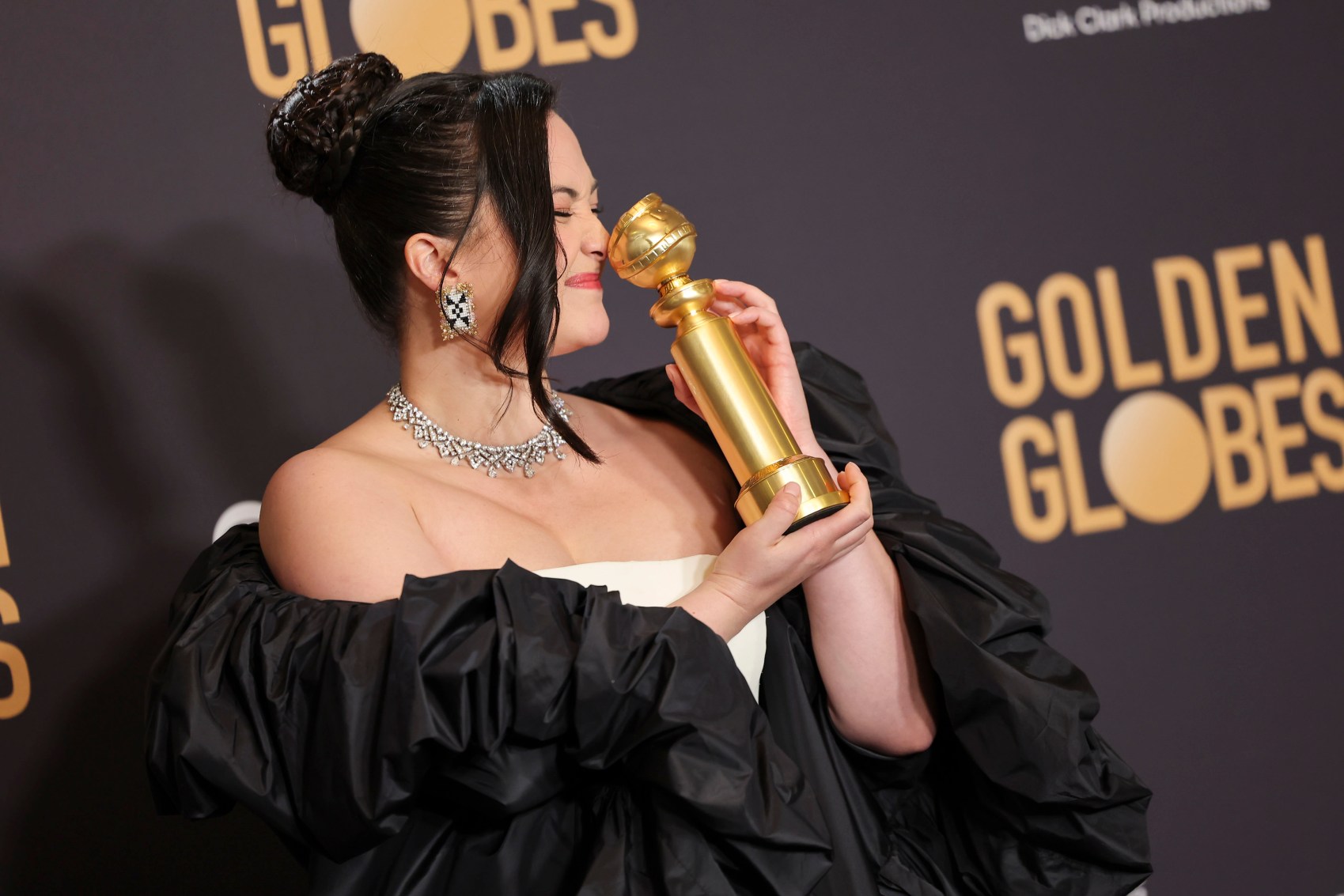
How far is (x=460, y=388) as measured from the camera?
148 centimetres

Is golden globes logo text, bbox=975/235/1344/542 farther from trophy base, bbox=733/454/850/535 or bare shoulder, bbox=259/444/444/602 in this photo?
bare shoulder, bbox=259/444/444/602

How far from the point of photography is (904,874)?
1399 mm

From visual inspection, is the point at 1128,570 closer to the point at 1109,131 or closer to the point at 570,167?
the point at 1109,131

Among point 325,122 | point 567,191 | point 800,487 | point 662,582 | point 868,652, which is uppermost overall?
point 325,122

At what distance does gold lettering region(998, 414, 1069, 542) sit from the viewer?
216 cm

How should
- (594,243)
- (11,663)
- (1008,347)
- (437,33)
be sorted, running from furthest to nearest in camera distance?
(1008,347), (437,33), (11,663), (594,243)

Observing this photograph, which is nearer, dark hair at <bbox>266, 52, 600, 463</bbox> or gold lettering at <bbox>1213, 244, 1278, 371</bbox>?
dark hair at <bbox>266, 52, 600, 463</bbox>

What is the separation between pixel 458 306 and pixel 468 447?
0.16 metres

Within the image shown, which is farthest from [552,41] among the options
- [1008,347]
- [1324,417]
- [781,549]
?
[1324,417]

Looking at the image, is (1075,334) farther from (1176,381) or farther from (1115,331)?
(1176,381)

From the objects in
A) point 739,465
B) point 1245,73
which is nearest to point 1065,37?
point 1245,73

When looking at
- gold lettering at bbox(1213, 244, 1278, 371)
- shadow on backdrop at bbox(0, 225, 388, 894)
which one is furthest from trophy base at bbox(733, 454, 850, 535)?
gold lettering at bbox(1213, 244, 1278, 371)

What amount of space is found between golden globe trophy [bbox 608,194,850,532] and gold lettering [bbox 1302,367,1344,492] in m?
1.38

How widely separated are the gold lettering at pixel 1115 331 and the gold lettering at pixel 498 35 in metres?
1.03
